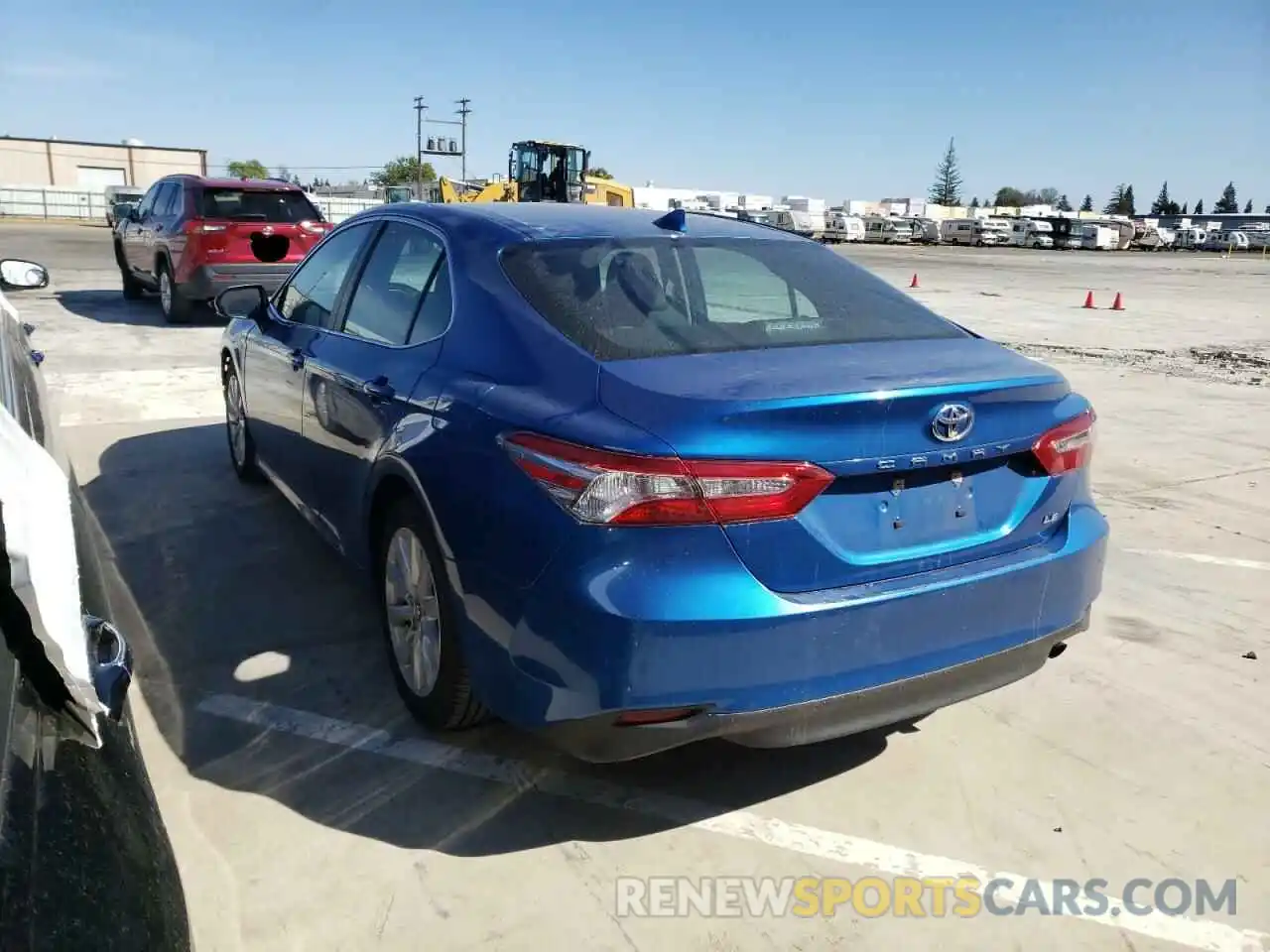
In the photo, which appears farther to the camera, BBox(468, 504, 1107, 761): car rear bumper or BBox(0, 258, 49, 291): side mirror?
BBox(0, 258, 49, 291): side mirror

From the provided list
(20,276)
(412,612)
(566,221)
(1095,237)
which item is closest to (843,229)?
(1095,237)

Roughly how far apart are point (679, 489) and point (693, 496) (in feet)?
0.12

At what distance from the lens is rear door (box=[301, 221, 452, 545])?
3199mm

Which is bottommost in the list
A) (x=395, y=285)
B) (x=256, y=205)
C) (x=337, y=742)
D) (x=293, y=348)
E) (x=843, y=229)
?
(x=337, y=742)

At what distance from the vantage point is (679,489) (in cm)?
229

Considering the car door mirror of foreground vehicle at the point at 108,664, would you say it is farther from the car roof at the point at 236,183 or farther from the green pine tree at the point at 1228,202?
the green pine tree at the point at 1228,202

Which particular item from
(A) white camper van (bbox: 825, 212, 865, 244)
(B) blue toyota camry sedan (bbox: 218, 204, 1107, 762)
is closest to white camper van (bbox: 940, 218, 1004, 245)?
(A) white camper van (bbox: 825, 212, 865, 244)

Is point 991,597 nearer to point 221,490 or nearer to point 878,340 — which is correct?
point 878,340

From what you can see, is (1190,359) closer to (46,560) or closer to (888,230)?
(46,560)

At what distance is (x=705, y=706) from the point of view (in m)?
2.37

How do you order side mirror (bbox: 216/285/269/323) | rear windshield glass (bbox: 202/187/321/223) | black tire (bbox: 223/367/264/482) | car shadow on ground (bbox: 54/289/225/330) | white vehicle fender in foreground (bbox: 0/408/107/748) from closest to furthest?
white vehicle fender in foreground (bbox: 0/408/107/748) < side mirror (bbox: 216/285/269/323) < black tire (bbox: 223/367/264/482) < rear windshield glass (bbox: 202/187/321/223) < car shadow on ground (bbox: 54/289/225/330)

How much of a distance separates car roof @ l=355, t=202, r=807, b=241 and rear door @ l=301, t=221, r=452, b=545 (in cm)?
11

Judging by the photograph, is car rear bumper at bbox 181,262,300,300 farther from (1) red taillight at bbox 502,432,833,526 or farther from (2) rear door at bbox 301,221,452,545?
(1) red taillight at bbox 502,432,833,526

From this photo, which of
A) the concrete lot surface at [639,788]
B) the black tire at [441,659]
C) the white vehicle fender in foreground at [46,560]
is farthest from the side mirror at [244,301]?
the white vehicle fender in foreground at [46,560]
